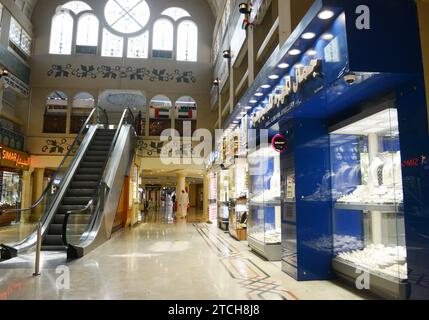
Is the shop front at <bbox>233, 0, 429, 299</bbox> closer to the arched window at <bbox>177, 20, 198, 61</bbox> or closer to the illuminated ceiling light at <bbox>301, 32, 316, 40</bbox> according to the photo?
the illuminated ceiling light at <bbox>301, 32, 316, 40</bbox>

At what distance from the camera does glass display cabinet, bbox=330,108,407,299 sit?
3.37 meters

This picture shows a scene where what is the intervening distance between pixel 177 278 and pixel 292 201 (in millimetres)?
1872

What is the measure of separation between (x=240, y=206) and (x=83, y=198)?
3.81 meters

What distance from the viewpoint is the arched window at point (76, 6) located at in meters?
17.9

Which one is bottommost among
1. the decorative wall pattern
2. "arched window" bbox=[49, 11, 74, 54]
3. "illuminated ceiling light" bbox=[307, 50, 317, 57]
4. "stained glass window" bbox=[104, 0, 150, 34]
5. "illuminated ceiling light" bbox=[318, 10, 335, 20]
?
"illuminated ceiling light" bbox=[307, 50, 317, 57]

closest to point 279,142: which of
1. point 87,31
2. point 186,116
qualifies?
point 186,116

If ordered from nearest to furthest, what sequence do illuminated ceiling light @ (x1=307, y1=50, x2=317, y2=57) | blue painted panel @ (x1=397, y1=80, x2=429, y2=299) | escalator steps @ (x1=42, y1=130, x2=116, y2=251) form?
blue painted panel @ (x1=397, y1=80, x2=429, y2=299)
illuminated ceiling light @ (x1=307, y1=50, x2=317, y2=57)
escalator steps @ (x1=42, y1=130, x2=116, y2=251)

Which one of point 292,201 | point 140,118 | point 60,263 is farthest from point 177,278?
point 140,118

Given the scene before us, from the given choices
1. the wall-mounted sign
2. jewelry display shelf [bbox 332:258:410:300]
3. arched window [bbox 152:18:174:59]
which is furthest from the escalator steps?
arched window [bbox 152:18:174:59]

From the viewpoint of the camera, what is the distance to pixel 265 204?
6.21m

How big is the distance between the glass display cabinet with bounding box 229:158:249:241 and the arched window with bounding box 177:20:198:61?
1079 cm

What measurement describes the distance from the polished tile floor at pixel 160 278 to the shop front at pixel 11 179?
7739 mm

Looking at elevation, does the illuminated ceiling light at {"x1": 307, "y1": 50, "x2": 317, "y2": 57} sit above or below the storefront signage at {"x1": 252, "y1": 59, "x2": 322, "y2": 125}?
above
